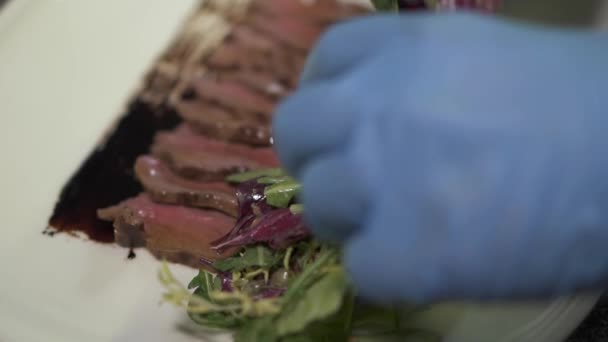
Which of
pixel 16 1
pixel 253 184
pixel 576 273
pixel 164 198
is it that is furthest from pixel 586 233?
pixel 16 1

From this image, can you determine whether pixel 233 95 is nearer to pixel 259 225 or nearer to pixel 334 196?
pixel 259 225

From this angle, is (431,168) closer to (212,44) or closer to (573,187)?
(573,187)

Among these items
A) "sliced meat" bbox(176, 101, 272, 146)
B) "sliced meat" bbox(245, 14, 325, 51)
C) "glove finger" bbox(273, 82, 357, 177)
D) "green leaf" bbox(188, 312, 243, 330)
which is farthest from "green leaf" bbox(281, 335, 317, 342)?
"sliced meat" bbox(245, 14, 325, 51)

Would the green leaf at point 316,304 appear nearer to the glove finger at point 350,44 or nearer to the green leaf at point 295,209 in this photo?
the green leaf at point 295,209

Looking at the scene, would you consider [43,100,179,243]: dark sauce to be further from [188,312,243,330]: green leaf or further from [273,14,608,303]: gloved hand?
[273,14,608,303]: gloved hand

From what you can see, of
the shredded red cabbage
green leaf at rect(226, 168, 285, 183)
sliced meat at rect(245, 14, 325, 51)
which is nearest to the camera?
the shredded red cabbage

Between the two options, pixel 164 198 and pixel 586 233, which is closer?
pixel 586 233
